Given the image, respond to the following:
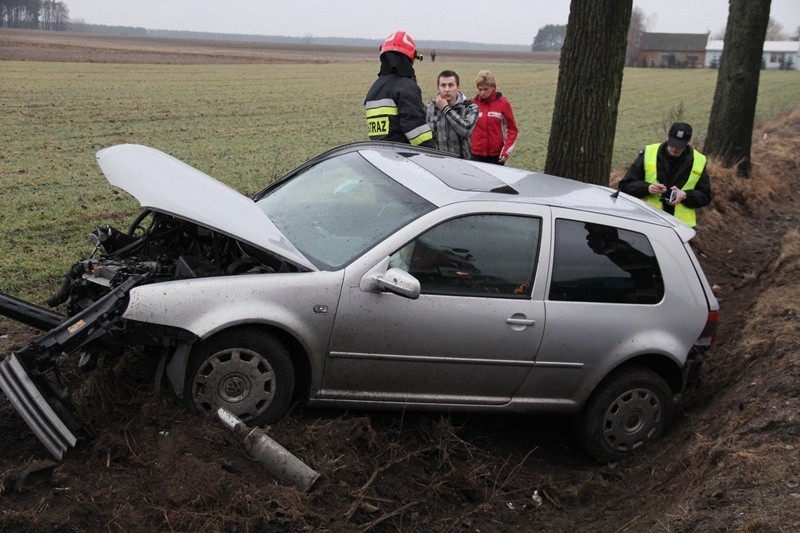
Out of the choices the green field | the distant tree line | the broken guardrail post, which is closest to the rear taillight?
the broken guardrail post

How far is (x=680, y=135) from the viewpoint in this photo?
7.98 metres

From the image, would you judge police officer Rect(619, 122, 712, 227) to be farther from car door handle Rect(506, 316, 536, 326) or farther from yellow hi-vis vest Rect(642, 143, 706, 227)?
car door handle Rect(506, 316, 536, 326)

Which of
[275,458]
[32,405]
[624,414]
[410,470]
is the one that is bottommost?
[410,470]

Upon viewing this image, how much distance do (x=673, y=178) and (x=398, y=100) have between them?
2.62 metres

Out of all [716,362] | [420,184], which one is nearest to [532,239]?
[420,184]

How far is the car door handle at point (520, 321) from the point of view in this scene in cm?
518

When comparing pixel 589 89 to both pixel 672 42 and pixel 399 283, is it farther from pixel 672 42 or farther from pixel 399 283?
pixel 672 42

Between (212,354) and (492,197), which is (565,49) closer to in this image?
(492,197)

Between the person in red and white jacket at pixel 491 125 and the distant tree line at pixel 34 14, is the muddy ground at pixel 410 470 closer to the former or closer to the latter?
the person in red and white jacket at pixel 491 125

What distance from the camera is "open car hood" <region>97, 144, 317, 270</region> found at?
15.7 feet

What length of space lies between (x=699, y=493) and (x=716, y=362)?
9.44ft

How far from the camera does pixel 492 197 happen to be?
17.6 feet

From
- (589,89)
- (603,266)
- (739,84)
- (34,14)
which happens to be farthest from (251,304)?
(34,14)

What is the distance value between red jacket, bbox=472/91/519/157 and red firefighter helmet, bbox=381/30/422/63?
1484 millimetres
